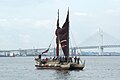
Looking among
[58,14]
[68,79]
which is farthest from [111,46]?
[68,79]

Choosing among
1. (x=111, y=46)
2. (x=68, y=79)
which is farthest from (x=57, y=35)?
(x=111, y=46)

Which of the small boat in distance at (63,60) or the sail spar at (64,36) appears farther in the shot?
the sail spar at (64,36)

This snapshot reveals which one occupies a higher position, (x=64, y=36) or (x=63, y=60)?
(x=64, y=36)

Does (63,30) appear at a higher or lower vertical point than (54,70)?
higher

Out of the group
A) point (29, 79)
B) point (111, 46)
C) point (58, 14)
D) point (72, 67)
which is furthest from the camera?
point (111, 46)

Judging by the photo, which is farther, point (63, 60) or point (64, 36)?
point (64, 36)

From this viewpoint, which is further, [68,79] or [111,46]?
[111,46]

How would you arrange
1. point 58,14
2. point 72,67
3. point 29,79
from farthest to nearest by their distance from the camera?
point 58,14 → point 72,67 → point 29,79

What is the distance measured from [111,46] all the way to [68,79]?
144m

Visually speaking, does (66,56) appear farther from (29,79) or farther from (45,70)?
(29,79)

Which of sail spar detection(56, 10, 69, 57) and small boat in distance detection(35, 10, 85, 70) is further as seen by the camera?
sail spar detection(56, 10, 69, 57)

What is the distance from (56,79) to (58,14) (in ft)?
76.9

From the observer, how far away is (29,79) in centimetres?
5447

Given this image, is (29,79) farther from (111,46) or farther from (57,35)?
(111,46)
